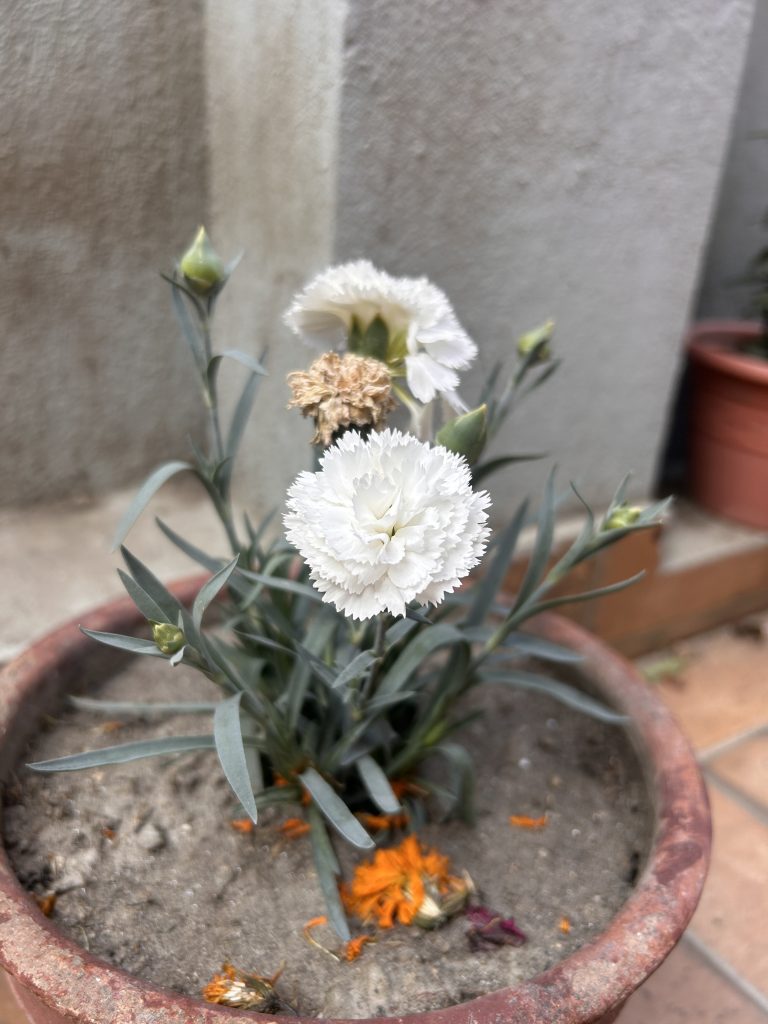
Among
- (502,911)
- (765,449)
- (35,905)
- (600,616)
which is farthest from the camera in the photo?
(765,449)

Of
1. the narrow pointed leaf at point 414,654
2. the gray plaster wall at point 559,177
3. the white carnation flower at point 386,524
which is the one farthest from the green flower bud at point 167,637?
the gray plaster wall at point 559,177

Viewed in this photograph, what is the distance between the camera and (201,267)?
738mm

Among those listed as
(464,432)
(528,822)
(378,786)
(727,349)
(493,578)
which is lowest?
(528,822)

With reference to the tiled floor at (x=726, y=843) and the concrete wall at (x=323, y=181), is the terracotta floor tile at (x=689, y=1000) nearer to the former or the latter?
the tiled floor at (x=726, y=843)

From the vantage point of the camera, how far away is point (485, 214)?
1202 mm

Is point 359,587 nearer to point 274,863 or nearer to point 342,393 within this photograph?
point 342,393

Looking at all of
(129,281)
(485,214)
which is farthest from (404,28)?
(129,281)

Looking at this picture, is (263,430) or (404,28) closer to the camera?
(404,28)

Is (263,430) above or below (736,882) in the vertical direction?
above

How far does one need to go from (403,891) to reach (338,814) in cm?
15

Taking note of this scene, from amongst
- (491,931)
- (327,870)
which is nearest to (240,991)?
(327,870)

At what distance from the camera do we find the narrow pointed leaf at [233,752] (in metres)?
0.65

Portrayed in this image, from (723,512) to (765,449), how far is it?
0.17 m

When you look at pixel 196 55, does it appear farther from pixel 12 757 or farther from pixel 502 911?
pixel 502 911
